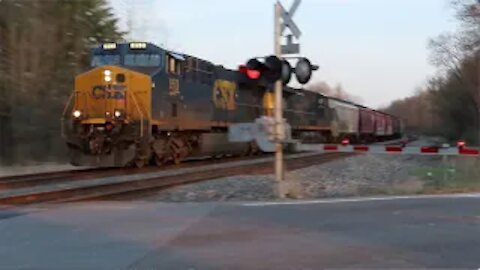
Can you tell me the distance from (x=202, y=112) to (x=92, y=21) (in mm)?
9524

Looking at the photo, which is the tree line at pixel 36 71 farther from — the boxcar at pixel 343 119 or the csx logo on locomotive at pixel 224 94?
the boxcar at pixel 343 119

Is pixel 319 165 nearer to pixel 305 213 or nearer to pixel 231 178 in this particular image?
pixel 231 178

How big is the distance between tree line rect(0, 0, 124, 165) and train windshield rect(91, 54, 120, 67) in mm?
4916

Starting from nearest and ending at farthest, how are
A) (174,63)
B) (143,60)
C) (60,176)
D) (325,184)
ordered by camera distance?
(60,176)
(325,184)
(143,60)
(174,63)

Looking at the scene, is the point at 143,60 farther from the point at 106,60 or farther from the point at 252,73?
the point at 252,73

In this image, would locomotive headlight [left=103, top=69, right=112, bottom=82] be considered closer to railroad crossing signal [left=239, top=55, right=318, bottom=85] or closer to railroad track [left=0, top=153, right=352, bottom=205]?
railroad track [left=0, top=153, right=352, bottom=205]

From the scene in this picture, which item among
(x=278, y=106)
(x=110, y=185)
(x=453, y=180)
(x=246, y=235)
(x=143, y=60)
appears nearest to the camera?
(x=246, y=235)

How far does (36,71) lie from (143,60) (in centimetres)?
696

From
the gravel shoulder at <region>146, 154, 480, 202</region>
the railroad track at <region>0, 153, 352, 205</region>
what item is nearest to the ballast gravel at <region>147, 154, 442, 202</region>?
the gravel shoulder at <region>146, 154, 480, 202</region>

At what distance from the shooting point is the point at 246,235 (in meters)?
9.14

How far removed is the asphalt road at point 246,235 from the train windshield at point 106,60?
39.7 feet

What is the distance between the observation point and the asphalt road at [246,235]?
24.9 feet

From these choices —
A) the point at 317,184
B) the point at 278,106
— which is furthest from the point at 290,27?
the point at 317,184

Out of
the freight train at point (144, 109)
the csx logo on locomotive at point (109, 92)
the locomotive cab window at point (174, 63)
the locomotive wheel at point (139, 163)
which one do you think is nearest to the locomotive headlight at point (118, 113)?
the freight train at point (144, 109)
